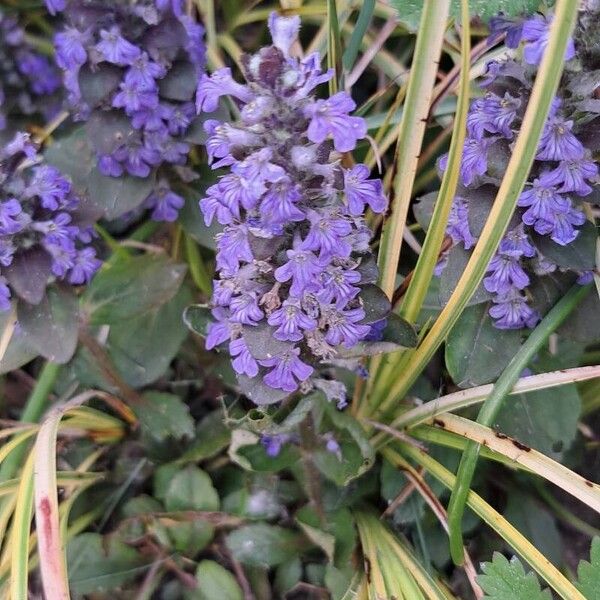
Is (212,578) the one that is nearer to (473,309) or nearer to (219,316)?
(219,316)

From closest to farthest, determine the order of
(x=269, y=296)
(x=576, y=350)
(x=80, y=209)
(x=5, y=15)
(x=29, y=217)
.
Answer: (x=269, y=296), (x=29, y=217), (x=80, y=209), (x=576, y=350), (x=5, y=15)

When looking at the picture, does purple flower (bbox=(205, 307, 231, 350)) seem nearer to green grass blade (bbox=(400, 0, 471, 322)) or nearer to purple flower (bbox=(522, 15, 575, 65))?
green grass blade (bbox=(400, 0, 471, 322))

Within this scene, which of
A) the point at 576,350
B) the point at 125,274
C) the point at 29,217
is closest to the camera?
the point at 29,217

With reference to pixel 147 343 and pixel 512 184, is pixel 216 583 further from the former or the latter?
pixel 512 184

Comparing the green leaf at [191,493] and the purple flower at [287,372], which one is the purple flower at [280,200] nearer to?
the purple flower at [287,372]

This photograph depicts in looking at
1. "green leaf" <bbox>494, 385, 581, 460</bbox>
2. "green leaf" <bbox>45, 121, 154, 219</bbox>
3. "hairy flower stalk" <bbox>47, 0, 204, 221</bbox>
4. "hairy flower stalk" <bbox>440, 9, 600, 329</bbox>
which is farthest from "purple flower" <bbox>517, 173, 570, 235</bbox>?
"green leaf" <bbox>45, 121, 154, 219</bbox>

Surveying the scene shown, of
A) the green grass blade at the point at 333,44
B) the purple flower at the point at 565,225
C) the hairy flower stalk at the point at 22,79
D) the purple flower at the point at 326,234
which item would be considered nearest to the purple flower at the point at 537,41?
the purple flower at the point at 565,225

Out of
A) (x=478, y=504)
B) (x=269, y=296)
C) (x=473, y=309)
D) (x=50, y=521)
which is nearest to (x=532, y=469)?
(x=478, y=504)

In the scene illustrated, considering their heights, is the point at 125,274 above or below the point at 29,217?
below
